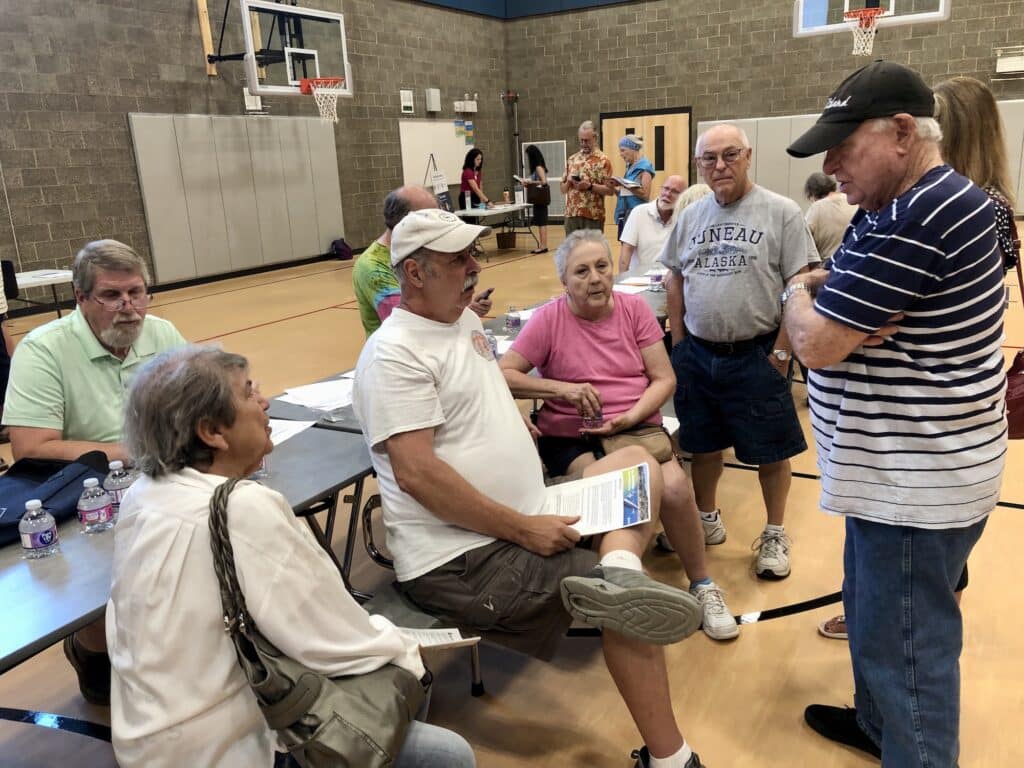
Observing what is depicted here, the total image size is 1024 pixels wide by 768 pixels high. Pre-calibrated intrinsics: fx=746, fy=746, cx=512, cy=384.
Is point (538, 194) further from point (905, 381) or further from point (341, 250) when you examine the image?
point (905, 381)

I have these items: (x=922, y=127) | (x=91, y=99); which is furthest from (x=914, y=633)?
(x=91, y=99)

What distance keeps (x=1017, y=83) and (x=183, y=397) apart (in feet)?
43.6

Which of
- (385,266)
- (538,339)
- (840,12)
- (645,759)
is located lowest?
(645,759)

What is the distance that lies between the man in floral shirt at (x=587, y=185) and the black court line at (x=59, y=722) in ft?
22.3

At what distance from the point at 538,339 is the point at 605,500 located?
29.3 inches

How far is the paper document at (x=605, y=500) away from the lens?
1856 mm

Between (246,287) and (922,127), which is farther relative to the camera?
(246,287)

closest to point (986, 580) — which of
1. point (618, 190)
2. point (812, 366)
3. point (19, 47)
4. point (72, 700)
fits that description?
point (812, 366)

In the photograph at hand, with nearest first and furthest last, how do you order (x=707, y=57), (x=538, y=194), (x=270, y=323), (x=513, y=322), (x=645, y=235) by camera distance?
(x=513, y=322)
(x=645, y=235)
(x=270, y=323)
(x=538, y=194)
(x=707, y=57)

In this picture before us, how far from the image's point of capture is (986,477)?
1.37m

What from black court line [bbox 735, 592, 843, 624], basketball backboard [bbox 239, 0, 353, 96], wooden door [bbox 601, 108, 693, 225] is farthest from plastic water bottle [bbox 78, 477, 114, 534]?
wooden door [bbox 601, 108, 693, 225]

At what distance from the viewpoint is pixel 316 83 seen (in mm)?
10031

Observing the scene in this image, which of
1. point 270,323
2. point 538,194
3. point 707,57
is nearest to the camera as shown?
point 270,323

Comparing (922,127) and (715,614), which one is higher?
(922,127)
